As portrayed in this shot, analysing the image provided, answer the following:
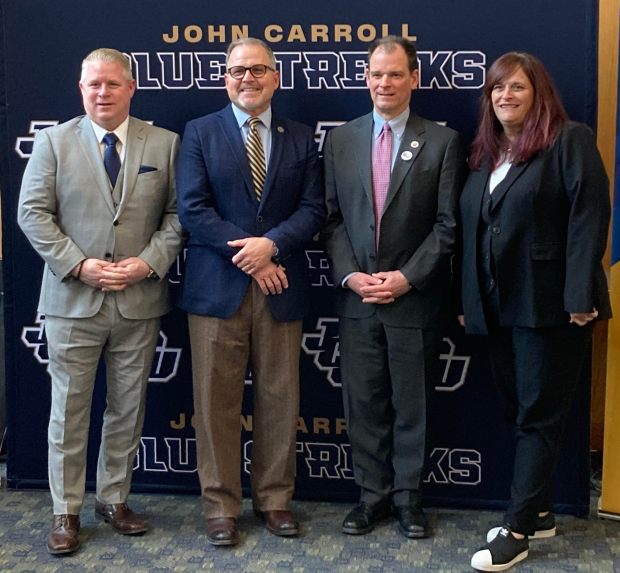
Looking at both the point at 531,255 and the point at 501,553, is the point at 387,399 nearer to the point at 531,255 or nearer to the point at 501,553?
the point at 501,553

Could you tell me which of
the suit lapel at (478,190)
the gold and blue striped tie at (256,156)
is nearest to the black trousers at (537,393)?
the suit lapel at (478,190)

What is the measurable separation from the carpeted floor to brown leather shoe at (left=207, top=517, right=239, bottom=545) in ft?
0.09

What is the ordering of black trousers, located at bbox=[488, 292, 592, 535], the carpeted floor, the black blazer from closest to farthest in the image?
the black blazer
black trousers, located at bbox=[488, 292, 592, 535]
the carpeted floor

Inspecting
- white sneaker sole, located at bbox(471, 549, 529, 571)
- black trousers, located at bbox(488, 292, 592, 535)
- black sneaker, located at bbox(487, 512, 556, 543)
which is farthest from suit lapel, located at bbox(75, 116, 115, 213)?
black sneaker, located at bbox(487, 512, 556, 543)

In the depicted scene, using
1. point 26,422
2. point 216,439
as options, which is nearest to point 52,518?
point 26,422

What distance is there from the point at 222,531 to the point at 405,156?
1488 mm

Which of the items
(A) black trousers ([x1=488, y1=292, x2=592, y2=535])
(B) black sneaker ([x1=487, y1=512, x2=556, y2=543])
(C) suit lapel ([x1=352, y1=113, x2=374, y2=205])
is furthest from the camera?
(B) black sneaker ([x1=487, y1=512, x2=556, y2=543])

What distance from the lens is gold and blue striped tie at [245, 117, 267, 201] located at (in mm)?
3232

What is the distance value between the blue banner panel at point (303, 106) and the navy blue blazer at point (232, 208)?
378 millimetres

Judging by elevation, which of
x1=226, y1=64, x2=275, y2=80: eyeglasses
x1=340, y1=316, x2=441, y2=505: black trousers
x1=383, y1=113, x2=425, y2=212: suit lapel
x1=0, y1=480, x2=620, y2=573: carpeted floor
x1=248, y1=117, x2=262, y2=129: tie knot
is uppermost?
x1=226, y1=64, x2=275, y2=80: eyeglasses

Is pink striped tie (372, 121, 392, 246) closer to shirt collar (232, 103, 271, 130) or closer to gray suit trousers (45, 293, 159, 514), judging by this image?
shirt collar (232, 103, 271, 130)

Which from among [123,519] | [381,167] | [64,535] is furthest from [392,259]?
[64,535]

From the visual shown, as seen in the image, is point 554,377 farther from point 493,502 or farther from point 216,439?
point 216,439

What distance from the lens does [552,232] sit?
9.91 ft
